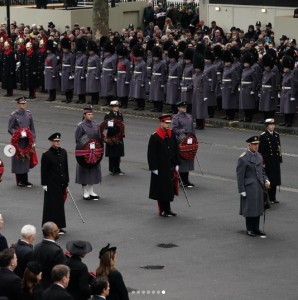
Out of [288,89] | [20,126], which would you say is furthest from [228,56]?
[20,126]

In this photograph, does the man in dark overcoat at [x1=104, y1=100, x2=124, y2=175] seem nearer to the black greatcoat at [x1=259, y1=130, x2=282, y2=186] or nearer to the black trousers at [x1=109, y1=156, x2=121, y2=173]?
the black trousers at [x1=109, y1=156, x2=121, y2=173]

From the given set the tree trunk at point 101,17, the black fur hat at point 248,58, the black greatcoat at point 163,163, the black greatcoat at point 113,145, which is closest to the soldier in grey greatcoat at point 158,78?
the black fur hat at point 248,58

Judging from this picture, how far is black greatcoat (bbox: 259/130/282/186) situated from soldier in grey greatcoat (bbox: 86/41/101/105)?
13.5m

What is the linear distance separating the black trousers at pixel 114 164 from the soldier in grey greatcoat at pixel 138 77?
900 centimetres

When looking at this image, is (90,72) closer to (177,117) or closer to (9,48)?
(9,48)

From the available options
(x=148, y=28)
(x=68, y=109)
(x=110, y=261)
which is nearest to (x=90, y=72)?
(x=68, y=109)

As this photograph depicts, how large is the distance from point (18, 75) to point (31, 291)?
2628 cm

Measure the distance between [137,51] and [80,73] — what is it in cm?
227

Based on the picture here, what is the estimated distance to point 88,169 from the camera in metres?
23.8

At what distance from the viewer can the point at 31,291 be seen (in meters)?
14.6

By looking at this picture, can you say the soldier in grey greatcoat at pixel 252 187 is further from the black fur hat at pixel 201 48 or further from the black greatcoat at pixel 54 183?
the black fur hat at pixel 201 48

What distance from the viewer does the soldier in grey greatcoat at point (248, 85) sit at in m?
32.8

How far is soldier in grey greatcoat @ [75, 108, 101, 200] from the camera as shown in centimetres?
2377

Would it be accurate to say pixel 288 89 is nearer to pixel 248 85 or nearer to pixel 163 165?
pixel 248 85
